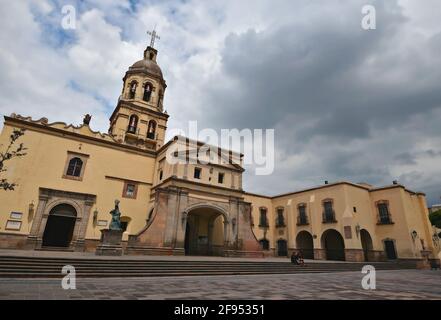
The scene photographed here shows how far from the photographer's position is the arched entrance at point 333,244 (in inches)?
1060

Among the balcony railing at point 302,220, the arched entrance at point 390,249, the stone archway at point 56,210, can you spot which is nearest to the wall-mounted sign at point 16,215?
the stone archway at point 56,210

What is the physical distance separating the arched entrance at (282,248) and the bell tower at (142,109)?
19104 mm

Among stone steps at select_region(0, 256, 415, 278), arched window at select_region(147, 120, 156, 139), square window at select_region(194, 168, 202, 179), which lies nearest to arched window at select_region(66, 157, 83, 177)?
arched window at select_region(147, 120, 156, 139)

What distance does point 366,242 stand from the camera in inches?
1028

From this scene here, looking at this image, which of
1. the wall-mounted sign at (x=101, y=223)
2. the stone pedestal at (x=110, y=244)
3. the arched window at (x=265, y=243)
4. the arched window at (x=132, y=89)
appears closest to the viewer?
the stone pedestal at (x=110, y=244)

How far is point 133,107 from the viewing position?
28.2m

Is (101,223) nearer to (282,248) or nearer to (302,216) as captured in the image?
(282,248)

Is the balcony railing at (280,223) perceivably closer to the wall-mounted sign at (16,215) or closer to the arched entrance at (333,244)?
the arched entrance at (333,244)

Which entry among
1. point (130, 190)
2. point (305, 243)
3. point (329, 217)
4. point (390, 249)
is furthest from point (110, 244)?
point (390, 249)

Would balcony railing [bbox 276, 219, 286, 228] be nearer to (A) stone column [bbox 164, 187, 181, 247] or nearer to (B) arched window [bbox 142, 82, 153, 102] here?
(A) stone column [bbox 164, 187, 181, 247]

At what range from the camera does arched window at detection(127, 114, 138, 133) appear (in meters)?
27.8

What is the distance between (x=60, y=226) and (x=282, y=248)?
24015 mm

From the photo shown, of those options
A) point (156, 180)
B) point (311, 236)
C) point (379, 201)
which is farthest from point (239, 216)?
point (379, 201)

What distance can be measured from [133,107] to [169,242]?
1644 cm
